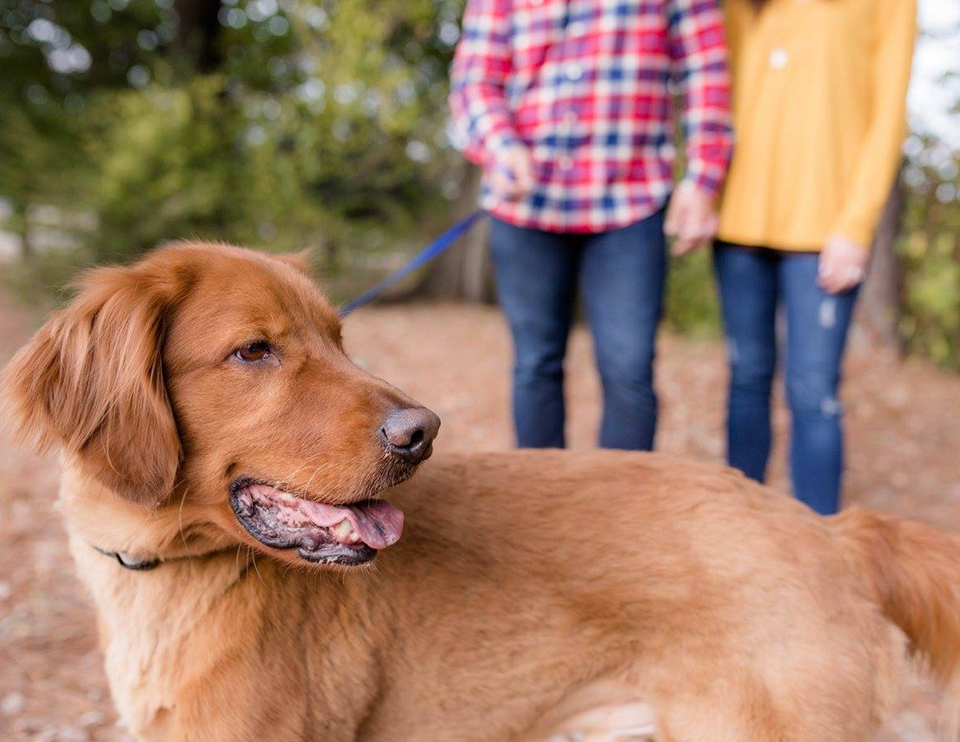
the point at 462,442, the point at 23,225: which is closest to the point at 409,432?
the point at 462,442

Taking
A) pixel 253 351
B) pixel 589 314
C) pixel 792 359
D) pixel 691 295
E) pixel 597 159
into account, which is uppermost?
pixel 597 159

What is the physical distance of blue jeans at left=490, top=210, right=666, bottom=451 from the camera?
3445mm

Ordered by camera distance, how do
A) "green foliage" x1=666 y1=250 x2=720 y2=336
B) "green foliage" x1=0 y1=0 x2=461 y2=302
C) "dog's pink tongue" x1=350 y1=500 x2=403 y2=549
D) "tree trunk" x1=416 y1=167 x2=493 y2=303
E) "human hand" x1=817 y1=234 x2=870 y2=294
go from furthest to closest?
"tree trunk" x1=416 y1=167 x2=493 y2=303 < "green foliage" x1=666 y1=250 x2=720 y2=336 < "green foliage" x1=0 y1=0 x2=461 y2=302 < "human hand" x1=817 y1=234 x2=870 y2=294 < "dog's pink tongue" x1=350 y1=500 x2=403 y2=549

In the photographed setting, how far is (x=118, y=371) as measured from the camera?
2.07 metres

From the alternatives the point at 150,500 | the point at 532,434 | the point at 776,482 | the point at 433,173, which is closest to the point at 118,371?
the point at 150,500

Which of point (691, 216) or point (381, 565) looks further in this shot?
point (691, 216)

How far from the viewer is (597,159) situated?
11.4ft

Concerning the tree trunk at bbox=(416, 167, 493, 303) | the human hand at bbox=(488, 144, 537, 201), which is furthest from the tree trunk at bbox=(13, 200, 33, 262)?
the human hand at bbox=(488, 144, 537, 201)

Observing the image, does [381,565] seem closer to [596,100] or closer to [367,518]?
[367,518]

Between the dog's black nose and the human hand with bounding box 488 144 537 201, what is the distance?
154 centimetres

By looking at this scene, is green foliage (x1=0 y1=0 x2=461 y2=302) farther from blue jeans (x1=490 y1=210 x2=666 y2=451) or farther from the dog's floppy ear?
the dog's floppy ear

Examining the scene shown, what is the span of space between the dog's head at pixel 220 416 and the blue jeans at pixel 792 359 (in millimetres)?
2011

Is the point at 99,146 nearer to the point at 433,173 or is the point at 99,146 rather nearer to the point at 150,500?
the point at 433,173

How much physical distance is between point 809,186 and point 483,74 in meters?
1.42
